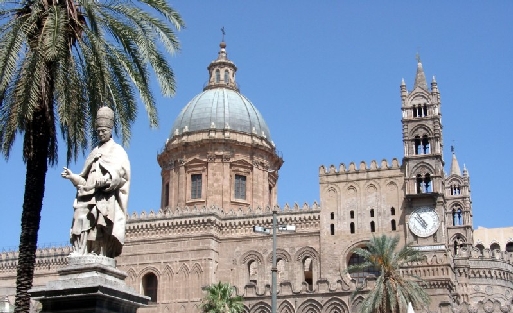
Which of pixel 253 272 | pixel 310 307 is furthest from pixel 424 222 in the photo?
pixel 253 272

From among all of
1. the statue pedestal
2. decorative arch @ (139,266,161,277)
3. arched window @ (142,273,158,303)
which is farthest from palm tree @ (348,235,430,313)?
the statue pedestal

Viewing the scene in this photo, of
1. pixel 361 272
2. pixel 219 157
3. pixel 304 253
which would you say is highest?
pixel 219 157

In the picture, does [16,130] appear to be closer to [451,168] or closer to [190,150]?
[190,150]

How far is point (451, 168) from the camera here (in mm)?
77750

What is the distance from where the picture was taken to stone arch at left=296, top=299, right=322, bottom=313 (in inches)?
1689

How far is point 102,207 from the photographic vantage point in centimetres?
902

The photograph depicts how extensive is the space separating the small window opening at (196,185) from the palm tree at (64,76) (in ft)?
120

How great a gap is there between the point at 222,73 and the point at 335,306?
23335mm

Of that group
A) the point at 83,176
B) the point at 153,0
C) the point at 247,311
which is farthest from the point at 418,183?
the point at 83,176

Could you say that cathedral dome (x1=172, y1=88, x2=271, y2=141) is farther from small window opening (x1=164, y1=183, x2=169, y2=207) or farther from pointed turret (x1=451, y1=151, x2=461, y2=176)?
pointed turret (x1=451, y1=151, x2=461, y2=176)

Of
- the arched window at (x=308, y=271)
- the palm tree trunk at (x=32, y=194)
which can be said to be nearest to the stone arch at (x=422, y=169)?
the arched window at (x=308, y=271)

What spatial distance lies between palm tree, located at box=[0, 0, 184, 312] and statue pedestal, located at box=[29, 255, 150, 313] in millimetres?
4987

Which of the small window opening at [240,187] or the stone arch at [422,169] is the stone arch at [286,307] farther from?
the small window opening at [240,187]

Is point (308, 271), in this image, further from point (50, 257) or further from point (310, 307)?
point (50, 257)
